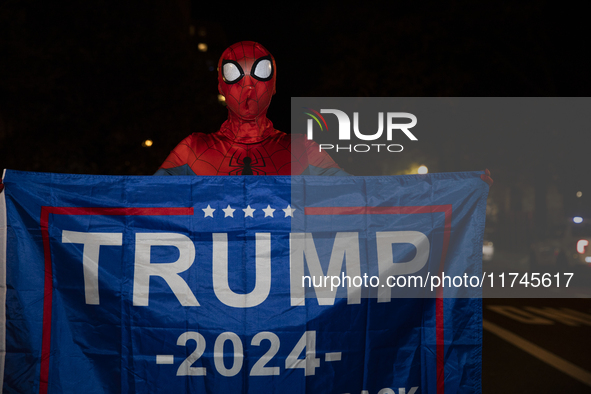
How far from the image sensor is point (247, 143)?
3533mm

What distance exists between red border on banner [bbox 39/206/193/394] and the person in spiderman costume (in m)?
0.56

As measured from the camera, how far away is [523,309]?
9242 millimetres

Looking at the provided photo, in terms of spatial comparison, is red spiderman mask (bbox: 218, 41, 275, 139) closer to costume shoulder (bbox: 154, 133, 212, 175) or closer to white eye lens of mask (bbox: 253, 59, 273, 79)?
white eye lens of mask (bbox: 253, 59, 273, 79)

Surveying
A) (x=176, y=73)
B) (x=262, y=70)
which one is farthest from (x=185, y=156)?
(x=176, y=73)

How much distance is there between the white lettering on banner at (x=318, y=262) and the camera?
2811mm

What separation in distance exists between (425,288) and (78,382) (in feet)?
7.17

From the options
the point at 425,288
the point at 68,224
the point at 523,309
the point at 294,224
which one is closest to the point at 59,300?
the point at 68,224

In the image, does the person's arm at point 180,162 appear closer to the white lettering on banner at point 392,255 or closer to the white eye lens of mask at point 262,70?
the white eye lens of mask at point 262,70

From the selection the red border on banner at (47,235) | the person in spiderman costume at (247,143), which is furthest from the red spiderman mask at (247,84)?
the red border on banner at (47,235)

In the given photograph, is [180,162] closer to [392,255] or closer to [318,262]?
[318,262]

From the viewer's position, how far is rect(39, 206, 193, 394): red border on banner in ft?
8.80

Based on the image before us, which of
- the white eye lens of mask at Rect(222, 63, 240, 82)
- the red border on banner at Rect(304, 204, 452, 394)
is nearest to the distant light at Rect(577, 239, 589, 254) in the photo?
the red border on banner at Rect(304, 204, 452, 394)

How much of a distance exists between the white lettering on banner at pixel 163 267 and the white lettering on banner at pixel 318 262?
62cm

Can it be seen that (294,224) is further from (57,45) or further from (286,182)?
(57,45)
